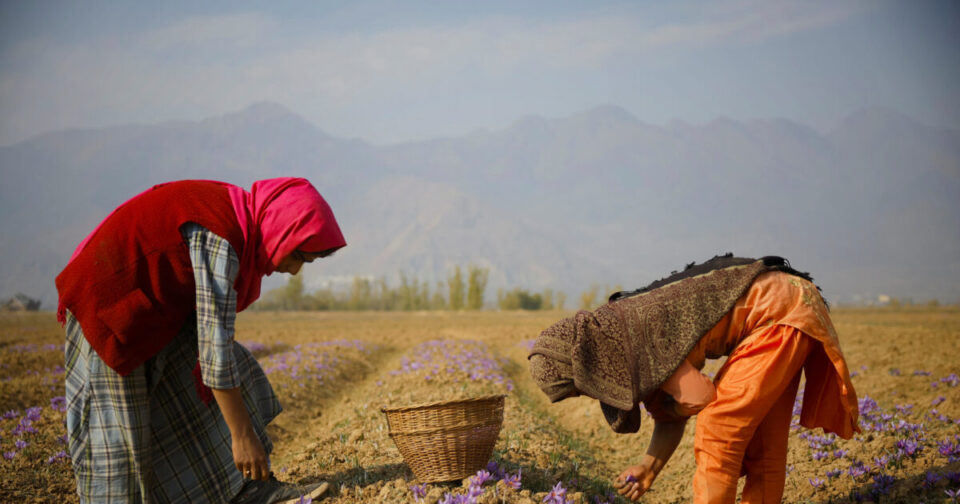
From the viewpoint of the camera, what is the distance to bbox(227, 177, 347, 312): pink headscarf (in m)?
3.05

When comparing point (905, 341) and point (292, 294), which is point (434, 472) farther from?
point (292, 294)

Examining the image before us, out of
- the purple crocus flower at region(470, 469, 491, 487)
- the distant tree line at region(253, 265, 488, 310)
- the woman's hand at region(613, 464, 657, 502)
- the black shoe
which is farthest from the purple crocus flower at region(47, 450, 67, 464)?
the distant tree line at region(253, 265, 488, 310)

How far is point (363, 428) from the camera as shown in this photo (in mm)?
5844

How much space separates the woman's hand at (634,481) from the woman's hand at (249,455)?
69.1 inches

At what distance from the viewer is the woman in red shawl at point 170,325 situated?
289cm

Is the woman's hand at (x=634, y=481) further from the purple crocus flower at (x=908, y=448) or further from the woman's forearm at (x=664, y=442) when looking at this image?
the purple crocus flower at (x=908, y=448)

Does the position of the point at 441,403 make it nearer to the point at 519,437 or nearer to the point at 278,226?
the point at 278,226

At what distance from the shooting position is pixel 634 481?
3311 mm

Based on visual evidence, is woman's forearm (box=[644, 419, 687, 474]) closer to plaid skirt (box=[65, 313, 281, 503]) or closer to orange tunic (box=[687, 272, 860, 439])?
orange tunic (box=[687, 272, 860, 439])

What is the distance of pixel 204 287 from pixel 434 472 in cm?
161

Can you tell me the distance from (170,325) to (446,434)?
1491 millimetres

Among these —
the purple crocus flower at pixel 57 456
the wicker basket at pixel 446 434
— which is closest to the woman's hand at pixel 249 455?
the wicker basket at pixel 446 434

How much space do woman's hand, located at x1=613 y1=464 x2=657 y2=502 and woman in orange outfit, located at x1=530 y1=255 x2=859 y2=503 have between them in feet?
0.76

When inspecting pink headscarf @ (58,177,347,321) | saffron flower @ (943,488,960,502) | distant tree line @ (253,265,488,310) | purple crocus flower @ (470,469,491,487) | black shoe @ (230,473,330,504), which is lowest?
distant tree line @ (253,265,488,310)
